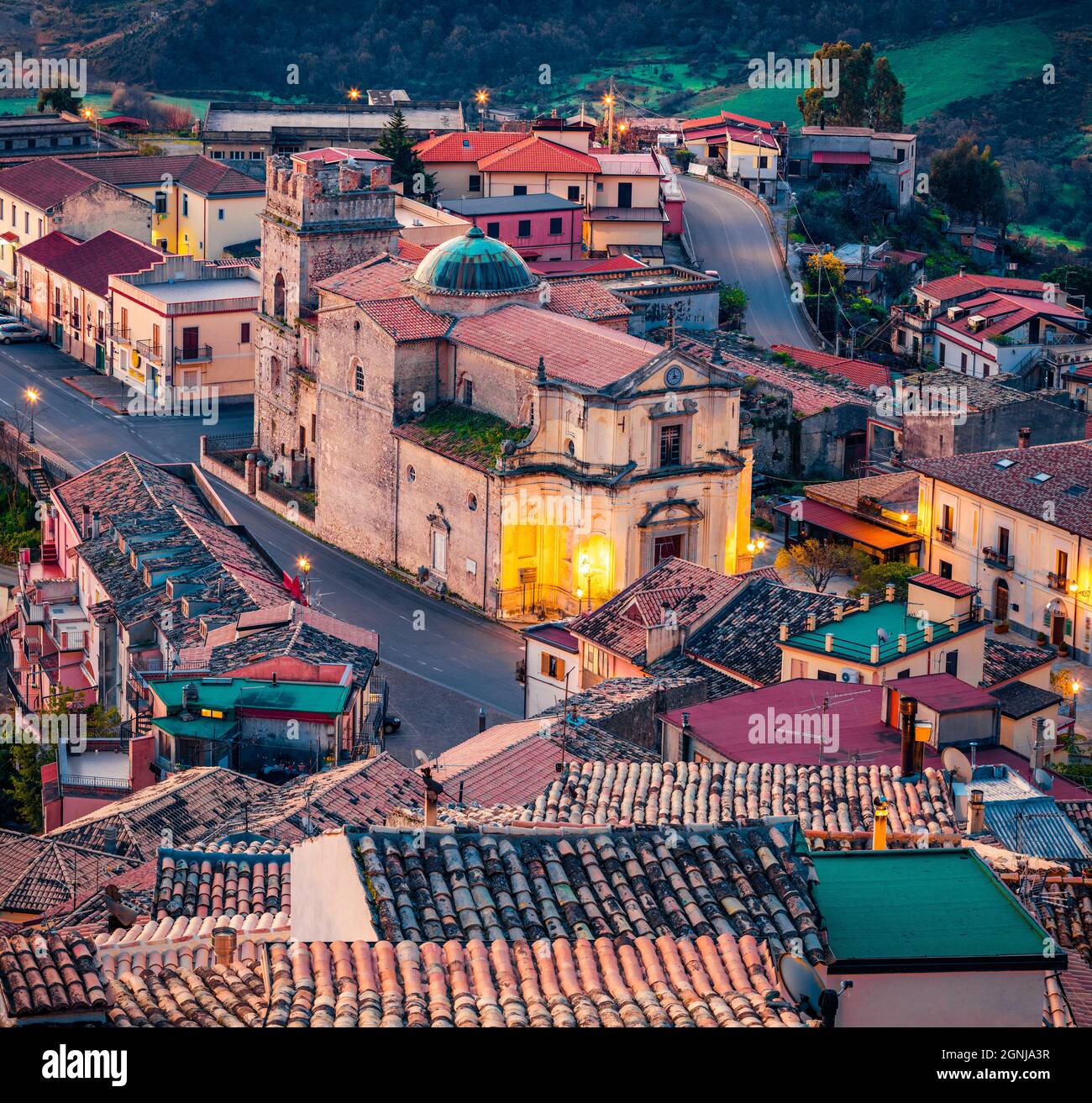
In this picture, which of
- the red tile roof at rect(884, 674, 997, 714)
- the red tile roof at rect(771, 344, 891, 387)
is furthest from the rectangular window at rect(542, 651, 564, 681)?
the red tile roof at rect(771, 344, 891, 387)

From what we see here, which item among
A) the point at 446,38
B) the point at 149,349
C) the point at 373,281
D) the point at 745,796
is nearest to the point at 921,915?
the point at 745,796

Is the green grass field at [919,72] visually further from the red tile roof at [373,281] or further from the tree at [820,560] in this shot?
the tree at [820,560]

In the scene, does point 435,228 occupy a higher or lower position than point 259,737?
higher

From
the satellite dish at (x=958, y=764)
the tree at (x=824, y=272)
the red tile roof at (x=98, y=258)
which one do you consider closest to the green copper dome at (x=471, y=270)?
the red tile roof at (x=98, y=258)

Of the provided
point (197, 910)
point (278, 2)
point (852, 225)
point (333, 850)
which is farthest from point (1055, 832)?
point (278, 2)

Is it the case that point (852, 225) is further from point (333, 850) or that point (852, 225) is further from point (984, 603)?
point (333, 850)
